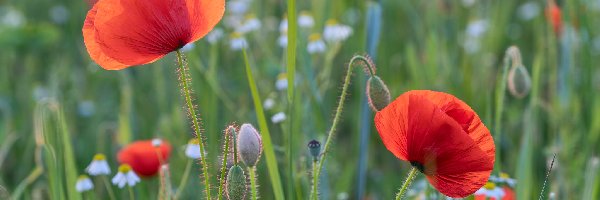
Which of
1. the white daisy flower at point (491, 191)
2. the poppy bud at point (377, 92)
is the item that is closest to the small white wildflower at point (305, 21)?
the white daisy flower at point (491, 191)

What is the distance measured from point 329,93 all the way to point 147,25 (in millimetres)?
1803

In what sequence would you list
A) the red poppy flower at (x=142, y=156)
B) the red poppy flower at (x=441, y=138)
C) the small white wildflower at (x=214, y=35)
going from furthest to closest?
the small white wildflower at (x=214, y=35) < the red poppy flower at (x=142, y=156) < the red poppy flower at (x=441, y=138)

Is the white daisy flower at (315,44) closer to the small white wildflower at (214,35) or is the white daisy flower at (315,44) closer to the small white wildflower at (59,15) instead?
the small white wildflower at (214,35)

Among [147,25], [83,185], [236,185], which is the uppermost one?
[147,25]

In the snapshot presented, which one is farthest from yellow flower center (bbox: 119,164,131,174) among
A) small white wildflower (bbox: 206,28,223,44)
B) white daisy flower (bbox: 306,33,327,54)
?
white daisy flower (bbox: 306,33,327,54)

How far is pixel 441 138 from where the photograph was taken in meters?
1.15

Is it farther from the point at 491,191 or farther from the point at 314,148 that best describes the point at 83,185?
the point at 491,191

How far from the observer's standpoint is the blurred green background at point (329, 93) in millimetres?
2152

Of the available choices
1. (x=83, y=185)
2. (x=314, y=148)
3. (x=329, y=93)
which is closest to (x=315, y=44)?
(x=329, y=93)

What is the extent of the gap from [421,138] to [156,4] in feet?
1.28

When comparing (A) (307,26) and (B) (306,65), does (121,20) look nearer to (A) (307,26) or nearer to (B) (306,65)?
(B) (306,65)

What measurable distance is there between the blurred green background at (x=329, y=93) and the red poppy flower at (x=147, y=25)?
412 mm

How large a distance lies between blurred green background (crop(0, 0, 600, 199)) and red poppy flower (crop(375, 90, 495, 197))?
46 centimetres

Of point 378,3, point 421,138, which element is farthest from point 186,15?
point 378,3
